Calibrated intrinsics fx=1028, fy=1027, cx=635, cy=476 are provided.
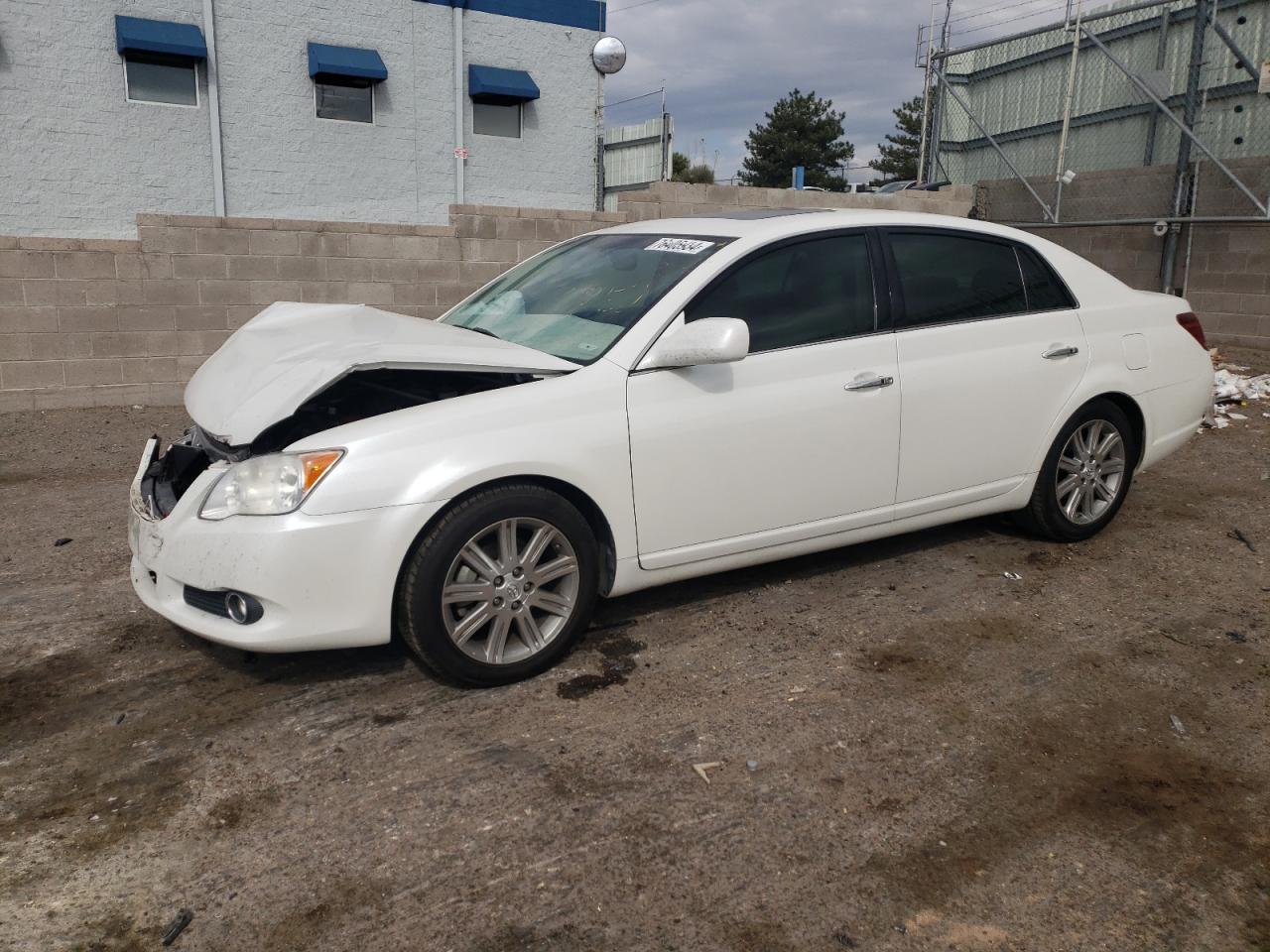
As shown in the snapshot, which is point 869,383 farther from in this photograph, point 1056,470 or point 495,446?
point 495,446

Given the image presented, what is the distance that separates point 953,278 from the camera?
468cm

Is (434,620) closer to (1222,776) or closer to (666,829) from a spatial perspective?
(666,829)

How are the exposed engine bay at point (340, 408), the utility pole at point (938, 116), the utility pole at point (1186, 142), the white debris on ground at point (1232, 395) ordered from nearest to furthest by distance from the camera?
the exposed engine bay at point (340, 408), the white debris on ground at point (1232, 395), the utility pole at point (1186, 142), the utility pole at point (938, 116)

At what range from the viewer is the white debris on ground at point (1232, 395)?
8.66 metres

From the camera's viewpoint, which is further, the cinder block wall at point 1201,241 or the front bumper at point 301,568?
the cinder block wall at point 1201,241

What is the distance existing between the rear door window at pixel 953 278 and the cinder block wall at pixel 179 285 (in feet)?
20.7

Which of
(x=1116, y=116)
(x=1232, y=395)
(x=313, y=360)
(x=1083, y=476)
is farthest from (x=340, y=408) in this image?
(x=1116, y=116)

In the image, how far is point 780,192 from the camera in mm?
12172

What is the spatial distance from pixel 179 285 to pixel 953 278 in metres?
7.10

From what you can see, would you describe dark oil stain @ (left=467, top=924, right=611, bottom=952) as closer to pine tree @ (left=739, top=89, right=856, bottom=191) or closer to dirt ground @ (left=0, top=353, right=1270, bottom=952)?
dirt ground @ (left=0, top=353, right=1270, bottom=952)

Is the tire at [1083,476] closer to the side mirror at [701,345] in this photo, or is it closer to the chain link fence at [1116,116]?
the side mirror at [701,345]

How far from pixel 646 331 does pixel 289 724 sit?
1.88 metres

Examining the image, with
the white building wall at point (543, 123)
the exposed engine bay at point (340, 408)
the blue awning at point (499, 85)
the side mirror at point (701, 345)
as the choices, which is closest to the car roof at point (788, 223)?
the side mirror at point (701, 345)

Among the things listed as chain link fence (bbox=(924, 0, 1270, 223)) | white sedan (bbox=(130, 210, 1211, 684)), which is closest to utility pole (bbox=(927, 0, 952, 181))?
chain link fence (bbox=(924, 0, 1270, 223))
